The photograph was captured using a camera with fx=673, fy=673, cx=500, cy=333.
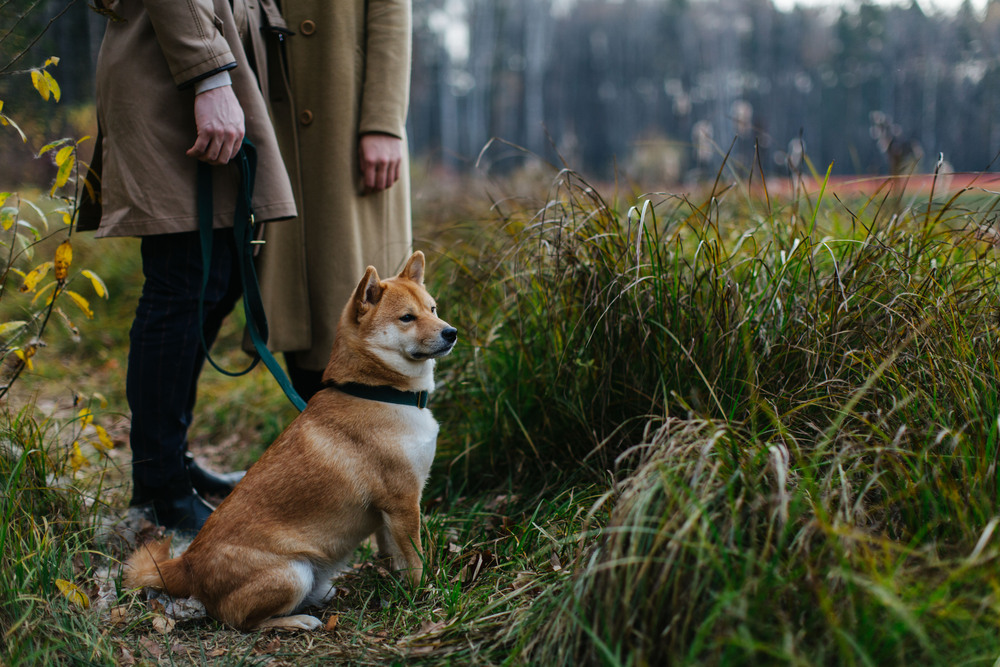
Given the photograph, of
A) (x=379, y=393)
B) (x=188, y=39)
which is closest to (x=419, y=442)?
(x=379, y=393)

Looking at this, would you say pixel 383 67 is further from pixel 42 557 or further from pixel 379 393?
pixel 42 557

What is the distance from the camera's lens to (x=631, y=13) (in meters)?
35.1

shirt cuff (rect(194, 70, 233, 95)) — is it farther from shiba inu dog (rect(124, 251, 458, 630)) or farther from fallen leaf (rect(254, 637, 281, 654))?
fallen leaf (rect(254, 637, 281, 654))

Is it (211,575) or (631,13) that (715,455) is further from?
(631,13)

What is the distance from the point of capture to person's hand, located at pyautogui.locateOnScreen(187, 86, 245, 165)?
2.10 metres

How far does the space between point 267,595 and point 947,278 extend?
2411mm

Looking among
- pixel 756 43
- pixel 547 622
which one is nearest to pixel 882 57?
pixel 756 43

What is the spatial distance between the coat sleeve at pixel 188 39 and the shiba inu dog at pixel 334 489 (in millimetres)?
803

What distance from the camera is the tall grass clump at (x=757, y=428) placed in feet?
4.27

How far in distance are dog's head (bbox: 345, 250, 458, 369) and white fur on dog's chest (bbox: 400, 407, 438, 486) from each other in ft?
0.61

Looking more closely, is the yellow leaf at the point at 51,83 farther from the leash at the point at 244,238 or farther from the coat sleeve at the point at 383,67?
the coat sleeve at the point at 383,67

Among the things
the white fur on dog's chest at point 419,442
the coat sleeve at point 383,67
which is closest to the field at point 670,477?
the white fur on dog's chest at point 419,442

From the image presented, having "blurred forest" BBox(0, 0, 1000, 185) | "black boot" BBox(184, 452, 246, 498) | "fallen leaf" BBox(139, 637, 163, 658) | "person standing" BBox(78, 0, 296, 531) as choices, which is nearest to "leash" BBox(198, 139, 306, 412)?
"person standing" BBox(78, 0, 296, 531)

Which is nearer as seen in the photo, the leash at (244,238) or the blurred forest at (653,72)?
the leash at (244,238)
